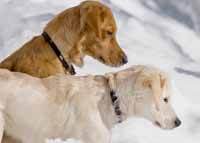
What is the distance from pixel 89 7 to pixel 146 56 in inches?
134

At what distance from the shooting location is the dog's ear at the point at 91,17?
5223 millimetres

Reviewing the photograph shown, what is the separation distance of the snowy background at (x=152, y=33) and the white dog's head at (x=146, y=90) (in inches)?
102

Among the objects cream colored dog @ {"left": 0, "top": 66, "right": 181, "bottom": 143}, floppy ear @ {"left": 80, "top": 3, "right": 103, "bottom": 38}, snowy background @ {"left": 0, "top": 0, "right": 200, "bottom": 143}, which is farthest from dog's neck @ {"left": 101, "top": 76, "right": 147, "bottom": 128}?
snowy background @ {"left": 0, "top": 0, "right": 200, "bottom": 143}

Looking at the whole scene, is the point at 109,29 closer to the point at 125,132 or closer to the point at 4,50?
the point at 125,132

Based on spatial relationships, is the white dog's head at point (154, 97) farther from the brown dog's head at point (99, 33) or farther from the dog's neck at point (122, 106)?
the brown dog's head at point (99, 33)

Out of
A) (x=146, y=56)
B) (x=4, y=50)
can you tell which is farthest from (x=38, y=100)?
(x=146, y=56)

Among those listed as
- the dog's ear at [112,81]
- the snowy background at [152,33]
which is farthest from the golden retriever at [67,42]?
the snowy background at [152,33]

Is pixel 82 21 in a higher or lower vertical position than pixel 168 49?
higher

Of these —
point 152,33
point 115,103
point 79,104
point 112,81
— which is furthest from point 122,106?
point 152,33

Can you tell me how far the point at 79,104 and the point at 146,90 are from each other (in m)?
0.49

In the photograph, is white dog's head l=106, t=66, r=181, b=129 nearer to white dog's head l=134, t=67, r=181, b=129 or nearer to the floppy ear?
white dog's head l=134, t=67, r=181, b=129

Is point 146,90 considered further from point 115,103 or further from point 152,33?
point 152,33

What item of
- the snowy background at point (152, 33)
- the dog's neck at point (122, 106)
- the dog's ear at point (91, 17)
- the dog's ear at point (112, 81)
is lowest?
the snowy background at point (152, 33)

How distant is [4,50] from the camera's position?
803 centimetres
